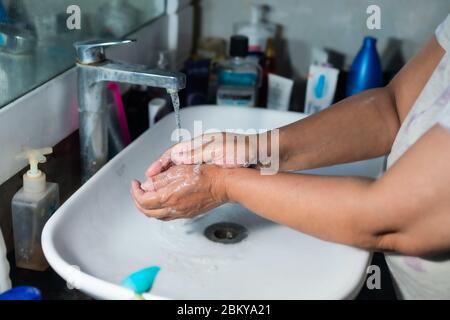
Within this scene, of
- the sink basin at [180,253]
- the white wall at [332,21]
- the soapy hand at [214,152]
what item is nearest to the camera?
the sink basin at [180,253]

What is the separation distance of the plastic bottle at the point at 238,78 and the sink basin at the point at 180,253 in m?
0.35

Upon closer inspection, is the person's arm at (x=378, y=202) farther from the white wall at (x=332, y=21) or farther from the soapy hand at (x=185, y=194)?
the white wall at (x=332, y=21)

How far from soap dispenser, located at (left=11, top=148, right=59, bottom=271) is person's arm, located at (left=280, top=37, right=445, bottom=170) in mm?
357

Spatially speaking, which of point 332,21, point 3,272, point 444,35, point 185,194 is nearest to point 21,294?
point 3,272

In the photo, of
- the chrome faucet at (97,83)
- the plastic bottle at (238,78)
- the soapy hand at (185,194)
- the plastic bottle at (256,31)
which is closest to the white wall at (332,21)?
the plastic bottle at (256,31)

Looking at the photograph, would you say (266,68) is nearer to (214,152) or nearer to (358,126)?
(358,126)

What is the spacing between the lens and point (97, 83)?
2.84 ft

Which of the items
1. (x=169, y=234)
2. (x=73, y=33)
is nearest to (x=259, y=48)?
(x=73, y=33)

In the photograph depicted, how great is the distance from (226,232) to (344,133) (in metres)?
0.25

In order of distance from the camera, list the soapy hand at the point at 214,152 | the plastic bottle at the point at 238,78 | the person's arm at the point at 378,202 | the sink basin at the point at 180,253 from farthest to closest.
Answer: the plastic bottle at the point at 238,78 → the soapy hand at the point at 214,152 → the sink basin at the point at 180,253 → the person's arm at the point at 378,202

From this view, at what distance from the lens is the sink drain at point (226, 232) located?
0.87m

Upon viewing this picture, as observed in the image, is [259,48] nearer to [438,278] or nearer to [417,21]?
[417,21]

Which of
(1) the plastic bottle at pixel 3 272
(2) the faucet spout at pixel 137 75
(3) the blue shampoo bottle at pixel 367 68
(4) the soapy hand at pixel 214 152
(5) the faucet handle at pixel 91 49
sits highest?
(5) the faucet handle at pixel 91 49

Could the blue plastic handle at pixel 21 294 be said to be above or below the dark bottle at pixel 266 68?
below
